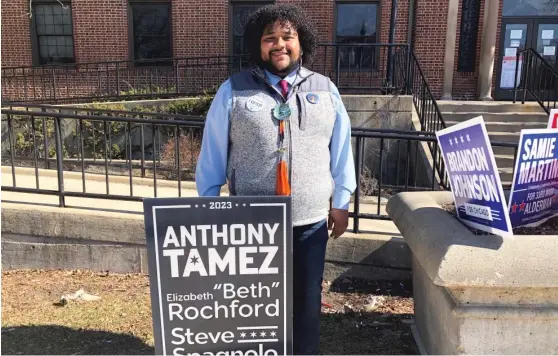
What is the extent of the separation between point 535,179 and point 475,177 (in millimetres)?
430

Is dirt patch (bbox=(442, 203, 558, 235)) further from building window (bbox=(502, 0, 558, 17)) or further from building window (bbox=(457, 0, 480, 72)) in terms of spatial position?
building window (bbox=(502, 0, 558, 17))

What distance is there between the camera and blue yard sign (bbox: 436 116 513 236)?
6.92ft

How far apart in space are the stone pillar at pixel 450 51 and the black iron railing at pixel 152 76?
4.62 ft

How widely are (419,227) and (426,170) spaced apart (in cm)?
528

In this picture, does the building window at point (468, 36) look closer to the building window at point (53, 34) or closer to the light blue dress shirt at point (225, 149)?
the building window at point (53, 34)

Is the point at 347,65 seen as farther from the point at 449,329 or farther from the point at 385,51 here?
the point at 449,329

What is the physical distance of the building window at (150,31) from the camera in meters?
12.6

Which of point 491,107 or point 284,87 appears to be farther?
point 491,107

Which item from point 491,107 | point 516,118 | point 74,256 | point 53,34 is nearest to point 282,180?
point 74,256

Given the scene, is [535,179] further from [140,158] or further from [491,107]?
[491,107]

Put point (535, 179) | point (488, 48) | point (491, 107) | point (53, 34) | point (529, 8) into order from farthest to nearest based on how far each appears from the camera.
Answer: point (53, 34) < point (529, 8) < point (488, 48) < point (491, 107) < point (535, 179)

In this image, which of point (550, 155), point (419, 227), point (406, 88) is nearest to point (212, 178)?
point (419, 227)

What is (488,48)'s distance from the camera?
10953 mm

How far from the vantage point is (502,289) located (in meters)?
2.09
